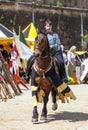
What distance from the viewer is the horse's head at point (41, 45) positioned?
8.32m

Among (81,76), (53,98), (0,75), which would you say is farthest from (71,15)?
(53,98)

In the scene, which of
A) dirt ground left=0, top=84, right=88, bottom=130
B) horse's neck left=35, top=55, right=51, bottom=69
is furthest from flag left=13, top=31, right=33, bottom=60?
horse's neck left=35, top=55, right=51, bottom=69

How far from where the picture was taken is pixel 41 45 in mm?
8336

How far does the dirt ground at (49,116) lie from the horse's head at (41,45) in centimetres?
119

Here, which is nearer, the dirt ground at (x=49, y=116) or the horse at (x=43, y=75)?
the dirt ground at (x=49, y=116)

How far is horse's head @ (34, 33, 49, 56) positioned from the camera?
27.3ft

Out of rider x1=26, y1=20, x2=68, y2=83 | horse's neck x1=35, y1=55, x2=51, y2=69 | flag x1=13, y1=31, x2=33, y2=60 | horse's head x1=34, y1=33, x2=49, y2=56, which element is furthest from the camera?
flag x1=13, y1=31, x2=33, y2=60

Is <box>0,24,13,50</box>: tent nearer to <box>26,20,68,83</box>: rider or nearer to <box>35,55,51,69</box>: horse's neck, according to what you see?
<box>26,20,68,83</box>: rider

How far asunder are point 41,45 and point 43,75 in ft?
1.77

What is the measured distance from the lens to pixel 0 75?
1257 centimetres

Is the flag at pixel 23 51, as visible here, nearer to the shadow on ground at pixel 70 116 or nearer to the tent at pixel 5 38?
the tent at pixel 5 38

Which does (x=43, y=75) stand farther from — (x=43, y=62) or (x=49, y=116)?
(x=49, y=116)

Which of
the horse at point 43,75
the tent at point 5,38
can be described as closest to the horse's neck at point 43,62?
the horse at point 43,75

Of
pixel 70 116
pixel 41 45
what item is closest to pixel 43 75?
pixel 41 45
